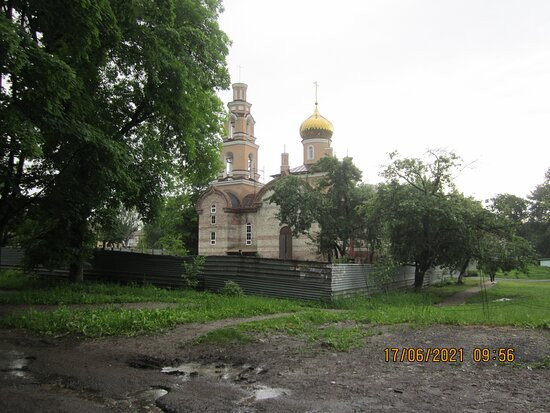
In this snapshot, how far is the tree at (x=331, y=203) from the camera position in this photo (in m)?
28.0

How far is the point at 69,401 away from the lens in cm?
537

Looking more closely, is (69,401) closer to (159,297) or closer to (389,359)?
(389,359)

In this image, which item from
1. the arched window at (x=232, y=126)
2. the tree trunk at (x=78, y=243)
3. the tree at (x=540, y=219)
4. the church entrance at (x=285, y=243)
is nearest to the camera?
the tree trunk at (x=78, y=243)

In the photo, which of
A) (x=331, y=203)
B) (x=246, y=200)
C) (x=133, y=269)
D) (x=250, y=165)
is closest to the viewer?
(x=133, y=269)

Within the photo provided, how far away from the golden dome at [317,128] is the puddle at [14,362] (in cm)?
4347

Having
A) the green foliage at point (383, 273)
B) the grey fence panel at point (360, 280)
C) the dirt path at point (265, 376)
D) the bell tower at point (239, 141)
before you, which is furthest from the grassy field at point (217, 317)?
the bell tower at point (239, 141)

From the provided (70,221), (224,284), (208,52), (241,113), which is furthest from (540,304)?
(241,113)

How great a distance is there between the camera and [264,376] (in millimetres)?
6434

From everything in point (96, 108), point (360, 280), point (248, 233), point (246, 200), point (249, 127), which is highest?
point (249, 127)
